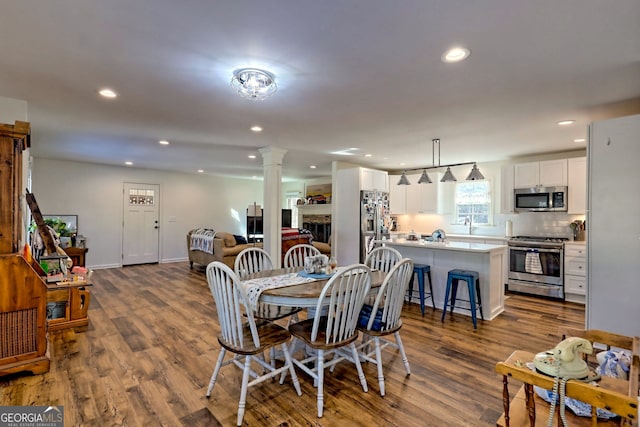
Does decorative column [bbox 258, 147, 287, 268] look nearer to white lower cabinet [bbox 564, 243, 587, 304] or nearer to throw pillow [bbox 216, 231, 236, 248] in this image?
throw pillow [bbox 216, 231, 236, 248]

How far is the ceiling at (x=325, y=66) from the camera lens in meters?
1.69

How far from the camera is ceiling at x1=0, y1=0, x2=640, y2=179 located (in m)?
1.69

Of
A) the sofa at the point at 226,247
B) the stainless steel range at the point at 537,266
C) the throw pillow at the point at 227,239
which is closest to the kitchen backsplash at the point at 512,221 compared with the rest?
the stainless steel range at the point at 537,266

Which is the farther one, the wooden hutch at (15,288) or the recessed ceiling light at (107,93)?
the recessed ceiling light at (107,93)

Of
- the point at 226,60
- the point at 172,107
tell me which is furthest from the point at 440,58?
the point at 172,107

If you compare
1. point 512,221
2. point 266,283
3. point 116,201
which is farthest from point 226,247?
point 512,221

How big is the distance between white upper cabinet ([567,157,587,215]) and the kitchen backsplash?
37 cm

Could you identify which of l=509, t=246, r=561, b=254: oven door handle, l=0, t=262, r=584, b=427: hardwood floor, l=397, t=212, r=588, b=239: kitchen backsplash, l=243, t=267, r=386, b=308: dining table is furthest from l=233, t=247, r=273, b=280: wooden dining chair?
l=397, t=212, r=588, b=239: kitchen backsplash

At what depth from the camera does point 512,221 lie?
5914mm

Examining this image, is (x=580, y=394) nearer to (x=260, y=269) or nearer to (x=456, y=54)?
(x=456, y=54)

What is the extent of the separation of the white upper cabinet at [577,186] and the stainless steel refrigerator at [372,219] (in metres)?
2.99

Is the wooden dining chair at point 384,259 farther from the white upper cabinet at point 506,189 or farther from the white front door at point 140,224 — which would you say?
the white front door at point 140,224

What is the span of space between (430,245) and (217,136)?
10.8ft

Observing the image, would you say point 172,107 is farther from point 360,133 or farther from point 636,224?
point 636,224
